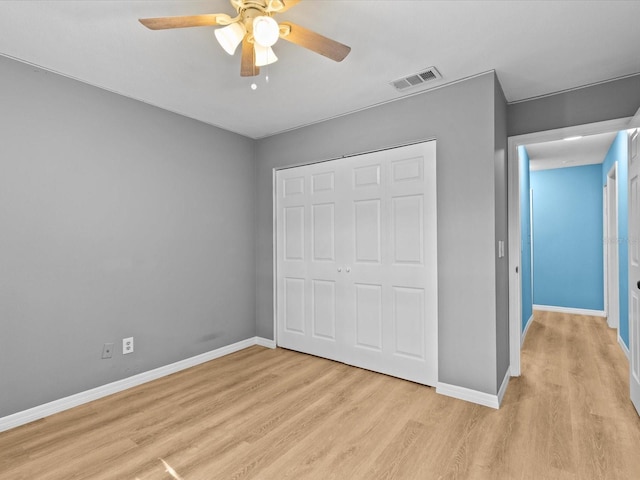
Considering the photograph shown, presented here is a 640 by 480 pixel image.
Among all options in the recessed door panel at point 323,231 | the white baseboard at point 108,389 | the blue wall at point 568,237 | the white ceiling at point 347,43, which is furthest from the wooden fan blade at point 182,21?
the blue wall at point 568,237

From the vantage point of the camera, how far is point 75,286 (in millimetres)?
2590

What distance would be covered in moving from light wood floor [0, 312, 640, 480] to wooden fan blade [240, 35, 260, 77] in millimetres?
2206

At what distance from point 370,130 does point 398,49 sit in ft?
3.20

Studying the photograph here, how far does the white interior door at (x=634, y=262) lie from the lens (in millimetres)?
2344

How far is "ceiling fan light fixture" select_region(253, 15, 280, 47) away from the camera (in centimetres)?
151

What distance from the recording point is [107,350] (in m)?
2.76

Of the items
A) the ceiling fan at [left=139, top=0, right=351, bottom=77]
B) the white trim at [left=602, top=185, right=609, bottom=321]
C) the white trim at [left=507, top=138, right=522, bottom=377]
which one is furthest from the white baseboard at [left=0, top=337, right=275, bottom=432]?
the white trim at [left=602, top=185, right=609, bottom=321]

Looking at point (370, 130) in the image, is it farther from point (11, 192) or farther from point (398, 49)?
point (11, 192)

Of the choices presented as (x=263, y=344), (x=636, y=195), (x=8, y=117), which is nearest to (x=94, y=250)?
(x=8, y=117)

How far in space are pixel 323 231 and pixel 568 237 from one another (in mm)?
4599

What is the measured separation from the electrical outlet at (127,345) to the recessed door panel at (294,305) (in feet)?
5.10

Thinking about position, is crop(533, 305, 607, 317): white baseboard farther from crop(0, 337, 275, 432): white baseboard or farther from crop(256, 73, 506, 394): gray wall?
crop(0, 337, 275, 432): white baseboard

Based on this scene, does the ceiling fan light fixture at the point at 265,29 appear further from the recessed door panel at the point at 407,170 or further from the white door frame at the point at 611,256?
the white door frame at the point at 611,256

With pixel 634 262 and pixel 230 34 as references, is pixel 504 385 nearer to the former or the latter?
pixel 634 262
